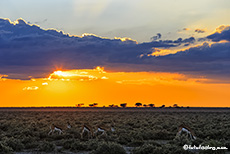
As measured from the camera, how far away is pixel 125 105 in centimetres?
14962

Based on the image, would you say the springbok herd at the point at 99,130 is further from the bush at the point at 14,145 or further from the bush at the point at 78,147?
the bush at the point at 14,145

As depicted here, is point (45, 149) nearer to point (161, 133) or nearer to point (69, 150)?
point (69, 150)

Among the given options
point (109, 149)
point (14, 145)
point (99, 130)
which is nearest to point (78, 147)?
point (109, 149)

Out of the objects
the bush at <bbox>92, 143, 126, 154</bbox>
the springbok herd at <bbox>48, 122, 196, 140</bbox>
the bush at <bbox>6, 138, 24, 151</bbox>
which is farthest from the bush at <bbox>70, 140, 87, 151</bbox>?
the springbok herd at <bbox>48, 122, 196, 140</bbox>

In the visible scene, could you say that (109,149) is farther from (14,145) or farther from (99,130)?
(99,130)

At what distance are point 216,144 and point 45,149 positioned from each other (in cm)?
884

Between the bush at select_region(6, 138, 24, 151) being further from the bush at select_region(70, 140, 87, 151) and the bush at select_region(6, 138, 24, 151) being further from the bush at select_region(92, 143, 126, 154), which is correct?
the bush at select_region(92, 143, 126, 154)

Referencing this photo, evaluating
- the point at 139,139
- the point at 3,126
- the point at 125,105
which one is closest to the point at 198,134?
the point at 139,139

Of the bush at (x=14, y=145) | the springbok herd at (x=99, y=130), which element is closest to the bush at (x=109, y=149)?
the bush at (x=14, y=145)

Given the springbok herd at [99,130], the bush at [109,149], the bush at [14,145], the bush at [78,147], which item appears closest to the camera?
the bush at [109,149]

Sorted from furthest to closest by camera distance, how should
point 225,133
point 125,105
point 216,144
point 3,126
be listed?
point 125,105, point 3,126, point 225,133, point 216,144

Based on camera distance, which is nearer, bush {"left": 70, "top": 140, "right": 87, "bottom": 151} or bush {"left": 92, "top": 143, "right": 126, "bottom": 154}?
bush {"left": 92, "top": 143, "right": 126, "bottom": 154}

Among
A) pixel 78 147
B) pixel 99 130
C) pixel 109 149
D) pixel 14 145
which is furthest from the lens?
pixel 99 130

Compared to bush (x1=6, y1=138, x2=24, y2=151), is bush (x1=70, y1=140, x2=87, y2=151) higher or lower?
bush (x1=6, y1=138, x2=24, y2=151)
